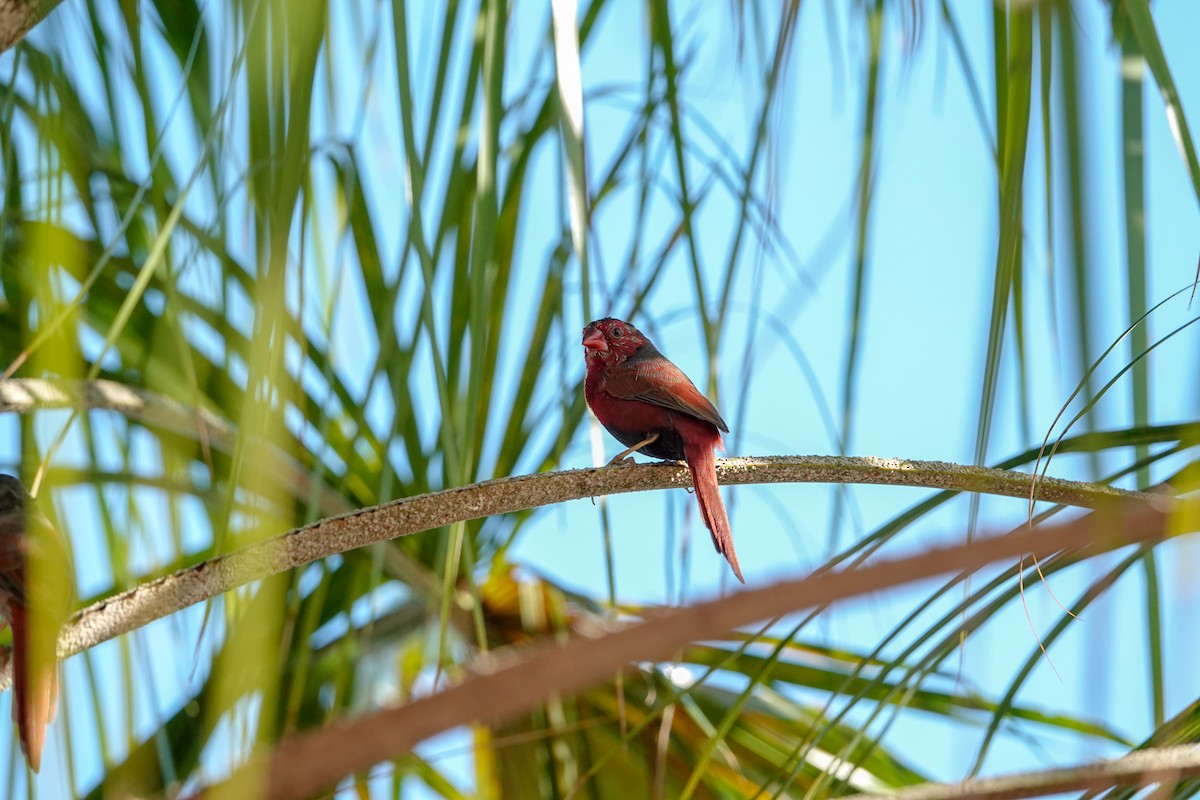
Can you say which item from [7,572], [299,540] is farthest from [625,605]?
[299,540]

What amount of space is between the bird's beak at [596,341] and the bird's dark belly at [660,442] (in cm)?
16

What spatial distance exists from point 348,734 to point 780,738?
257 centimetres

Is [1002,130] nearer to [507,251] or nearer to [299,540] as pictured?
[299,540]

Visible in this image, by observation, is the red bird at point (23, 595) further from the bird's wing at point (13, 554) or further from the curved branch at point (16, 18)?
the curved branch at point (16, 18)

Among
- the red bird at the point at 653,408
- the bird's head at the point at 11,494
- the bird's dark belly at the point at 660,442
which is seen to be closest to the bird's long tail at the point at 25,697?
the bird's head at the point at 11,494

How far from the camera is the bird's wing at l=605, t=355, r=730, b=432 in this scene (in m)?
2.09

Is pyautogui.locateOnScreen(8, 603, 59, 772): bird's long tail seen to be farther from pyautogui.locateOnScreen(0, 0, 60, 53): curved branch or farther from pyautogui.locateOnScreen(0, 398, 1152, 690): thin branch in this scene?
pyautogui.locateOnScreen(0, 0, 60, 53): curved branch

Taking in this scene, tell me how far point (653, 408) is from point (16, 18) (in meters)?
1.41

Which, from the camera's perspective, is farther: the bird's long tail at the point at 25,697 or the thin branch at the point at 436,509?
the bird's long tail at the point at 25,697

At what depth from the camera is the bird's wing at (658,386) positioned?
209 centimetres

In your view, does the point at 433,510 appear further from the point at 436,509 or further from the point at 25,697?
the point at 25,697

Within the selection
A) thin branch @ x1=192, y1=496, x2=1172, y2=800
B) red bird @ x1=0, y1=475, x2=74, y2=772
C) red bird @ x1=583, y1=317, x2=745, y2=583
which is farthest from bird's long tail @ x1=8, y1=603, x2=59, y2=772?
thin branch @ x1=192, y1=496, x2=1172, y2=800

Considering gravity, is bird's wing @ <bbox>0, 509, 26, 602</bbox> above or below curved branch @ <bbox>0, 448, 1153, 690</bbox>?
above

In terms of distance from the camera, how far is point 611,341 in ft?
7.68
